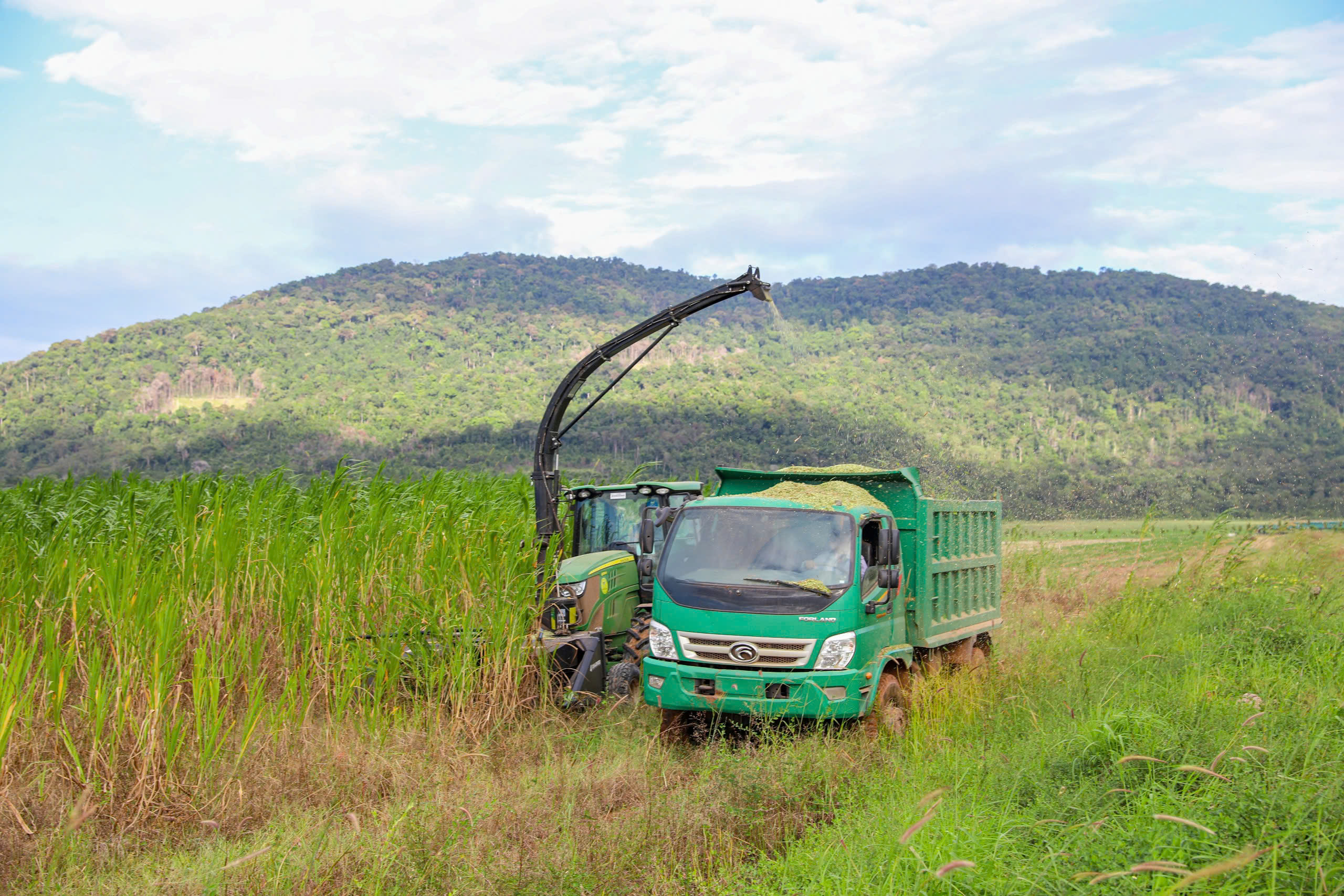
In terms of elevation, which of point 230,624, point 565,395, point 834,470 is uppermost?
point 565,395

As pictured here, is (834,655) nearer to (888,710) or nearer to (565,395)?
(888,710)

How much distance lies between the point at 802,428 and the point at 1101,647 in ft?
171

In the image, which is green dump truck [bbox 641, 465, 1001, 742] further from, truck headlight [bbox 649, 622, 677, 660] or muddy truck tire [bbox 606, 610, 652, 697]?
muddy truck tire [bbox 606, 610, 652, 697]

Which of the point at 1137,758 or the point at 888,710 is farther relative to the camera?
the point at 888,710

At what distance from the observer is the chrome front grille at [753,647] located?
796 cm

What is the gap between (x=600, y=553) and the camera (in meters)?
11.3

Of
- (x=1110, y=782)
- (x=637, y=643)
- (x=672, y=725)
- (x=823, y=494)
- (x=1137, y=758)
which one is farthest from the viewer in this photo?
(x=637, y=643)

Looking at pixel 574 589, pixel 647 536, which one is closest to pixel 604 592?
pixel 574 589

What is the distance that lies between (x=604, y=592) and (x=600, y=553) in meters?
0.76

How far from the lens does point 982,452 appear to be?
7612 cm

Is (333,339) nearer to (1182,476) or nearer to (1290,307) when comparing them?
(1182,476)

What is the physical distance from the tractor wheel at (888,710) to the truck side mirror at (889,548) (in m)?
0.98

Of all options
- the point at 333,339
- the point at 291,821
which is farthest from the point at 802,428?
the point at 333,339

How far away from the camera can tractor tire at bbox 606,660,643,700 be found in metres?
9.77
